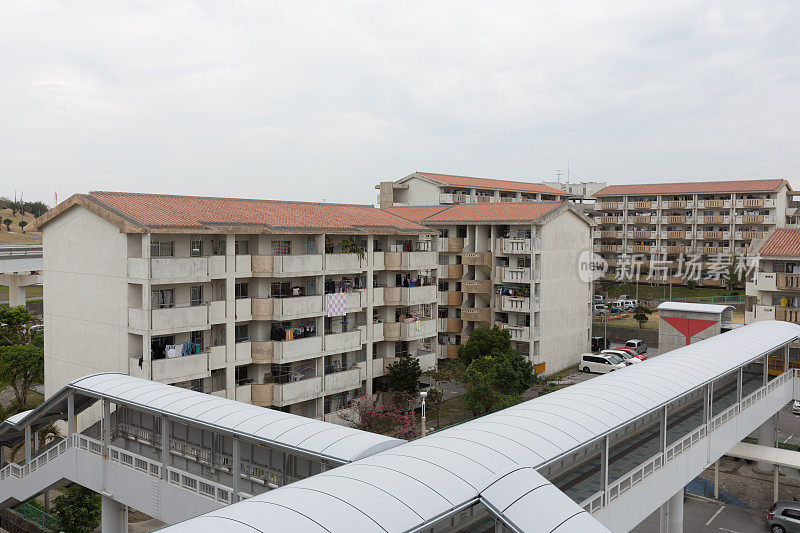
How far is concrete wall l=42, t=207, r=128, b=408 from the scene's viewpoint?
949 inches

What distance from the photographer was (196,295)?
2620cm

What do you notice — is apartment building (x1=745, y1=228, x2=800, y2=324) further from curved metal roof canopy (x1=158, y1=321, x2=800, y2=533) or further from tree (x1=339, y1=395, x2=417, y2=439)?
curved metal roof canopy (x1=158, y1=321, x2=800, y2=533)

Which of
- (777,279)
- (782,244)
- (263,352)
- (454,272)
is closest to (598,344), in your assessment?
(454,272)

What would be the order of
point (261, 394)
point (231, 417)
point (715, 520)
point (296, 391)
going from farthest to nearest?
1. point (296, 391)
2. point (261, 394)
3. point (715, 520)
4. point (231, 417)

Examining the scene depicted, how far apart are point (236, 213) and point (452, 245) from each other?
2080 centimetres

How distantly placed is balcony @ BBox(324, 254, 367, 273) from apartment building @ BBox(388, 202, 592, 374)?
37.1ft

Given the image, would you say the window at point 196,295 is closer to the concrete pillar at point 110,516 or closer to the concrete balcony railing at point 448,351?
the concrete pillar at point 110,516

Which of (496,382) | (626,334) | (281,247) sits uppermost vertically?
(281,247)

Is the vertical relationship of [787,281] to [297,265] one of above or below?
below

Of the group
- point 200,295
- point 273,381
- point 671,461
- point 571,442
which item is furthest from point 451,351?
point 571,442

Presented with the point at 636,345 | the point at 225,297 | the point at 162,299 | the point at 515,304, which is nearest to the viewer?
the point at 162,299

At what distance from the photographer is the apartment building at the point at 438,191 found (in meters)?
57.6

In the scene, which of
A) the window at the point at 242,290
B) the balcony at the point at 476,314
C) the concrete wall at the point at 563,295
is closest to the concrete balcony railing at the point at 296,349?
the window at the point at 242,290

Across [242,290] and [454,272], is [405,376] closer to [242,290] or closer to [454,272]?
[242,290]
